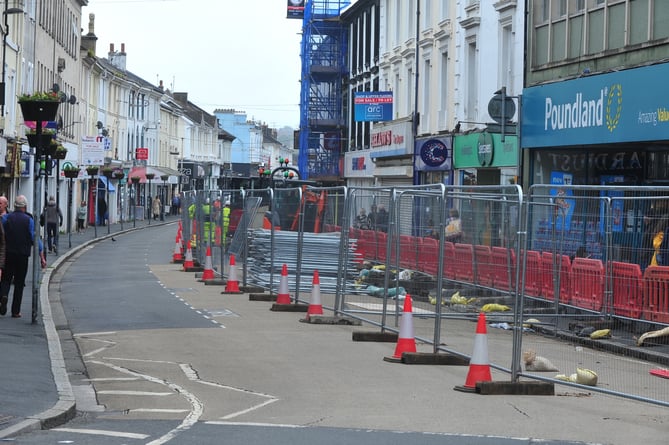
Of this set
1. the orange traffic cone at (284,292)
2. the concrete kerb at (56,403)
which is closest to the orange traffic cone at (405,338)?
the concrete kerb at (56,403)

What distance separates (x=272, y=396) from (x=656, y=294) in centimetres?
366

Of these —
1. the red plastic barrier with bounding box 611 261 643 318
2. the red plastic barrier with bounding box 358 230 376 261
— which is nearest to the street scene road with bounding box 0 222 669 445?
the red plastic barrier with bounding box 611 261 643 318

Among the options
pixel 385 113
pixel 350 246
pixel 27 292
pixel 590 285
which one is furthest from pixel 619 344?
pixel 385 113

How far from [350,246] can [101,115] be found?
61274 mm

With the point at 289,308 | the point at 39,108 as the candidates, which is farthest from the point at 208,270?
the point at 39,108

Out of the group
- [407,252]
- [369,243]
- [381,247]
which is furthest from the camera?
[369,243]

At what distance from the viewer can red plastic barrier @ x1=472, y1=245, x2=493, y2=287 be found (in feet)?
44.0

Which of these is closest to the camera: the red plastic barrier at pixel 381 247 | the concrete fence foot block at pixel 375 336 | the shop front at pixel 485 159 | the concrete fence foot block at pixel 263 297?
the concrete fence foot block at pixel 375 336

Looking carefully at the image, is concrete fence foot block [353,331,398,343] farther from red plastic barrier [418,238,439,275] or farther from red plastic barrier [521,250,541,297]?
red plastic barrier [521,250,541,297]

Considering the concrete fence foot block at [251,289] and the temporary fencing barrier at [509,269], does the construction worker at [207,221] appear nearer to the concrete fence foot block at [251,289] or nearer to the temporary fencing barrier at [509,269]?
the concrete fence foot block at [251,289]

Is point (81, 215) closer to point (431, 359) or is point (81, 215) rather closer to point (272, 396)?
point (431, 359)

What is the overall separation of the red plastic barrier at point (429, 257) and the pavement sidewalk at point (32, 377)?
435 centimetres

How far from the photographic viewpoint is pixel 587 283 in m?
12.5

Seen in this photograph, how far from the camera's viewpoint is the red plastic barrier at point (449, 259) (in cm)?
1367
